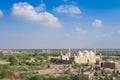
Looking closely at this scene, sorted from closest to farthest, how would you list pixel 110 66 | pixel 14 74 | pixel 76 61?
pixel 14 74 < pixel 110 66 < pixel 76 61

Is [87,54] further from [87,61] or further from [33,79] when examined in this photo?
[33,79]

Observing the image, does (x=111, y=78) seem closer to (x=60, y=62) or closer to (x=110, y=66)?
(x=110, y=66)

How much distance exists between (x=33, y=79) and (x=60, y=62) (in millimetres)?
22123

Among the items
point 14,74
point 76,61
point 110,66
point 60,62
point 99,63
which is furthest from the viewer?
point 60,62

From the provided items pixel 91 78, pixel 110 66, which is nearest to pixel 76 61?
pixel 110 66

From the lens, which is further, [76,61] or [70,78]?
[76,61]

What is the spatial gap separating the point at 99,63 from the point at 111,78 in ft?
44.6

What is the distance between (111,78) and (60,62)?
2151 centimetres

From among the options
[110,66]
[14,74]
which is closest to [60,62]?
[110,66]

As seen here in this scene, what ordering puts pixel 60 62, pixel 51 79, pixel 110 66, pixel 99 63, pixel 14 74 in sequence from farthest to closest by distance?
pixel 60 62 < pixel 99 63 < pixel 110 66 < pixel 14 74 < pixel 51 79

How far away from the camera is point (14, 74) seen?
93.5 feet

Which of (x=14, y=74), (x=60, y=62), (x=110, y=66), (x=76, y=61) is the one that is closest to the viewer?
(x=14, y=74)

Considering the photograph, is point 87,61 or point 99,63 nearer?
point 99,63

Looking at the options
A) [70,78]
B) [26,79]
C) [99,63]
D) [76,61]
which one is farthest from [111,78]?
[76,61]
